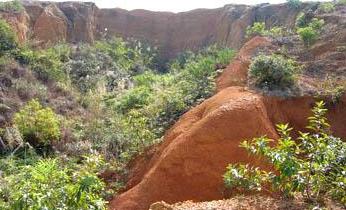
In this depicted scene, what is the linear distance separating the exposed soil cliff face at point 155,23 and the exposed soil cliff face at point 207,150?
1249 centimetres

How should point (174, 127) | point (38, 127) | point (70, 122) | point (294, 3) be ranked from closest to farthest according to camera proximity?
point (174, 127)
point (38, 127)
point (70, 122)
point (294, 3)

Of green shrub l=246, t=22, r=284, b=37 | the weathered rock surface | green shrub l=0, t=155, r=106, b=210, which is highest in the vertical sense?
green shrub l=246, t=22, r=284, b=37

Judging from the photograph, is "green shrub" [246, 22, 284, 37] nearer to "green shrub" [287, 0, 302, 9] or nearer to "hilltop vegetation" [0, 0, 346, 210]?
"hilltop vegetation" [0, 0, 346, 210]

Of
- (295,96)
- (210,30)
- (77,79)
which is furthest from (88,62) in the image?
(210,30)

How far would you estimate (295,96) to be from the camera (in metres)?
9.28

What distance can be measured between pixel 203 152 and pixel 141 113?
2.83 m

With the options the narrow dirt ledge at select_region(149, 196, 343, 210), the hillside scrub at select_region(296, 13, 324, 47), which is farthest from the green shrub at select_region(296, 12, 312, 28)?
the narrow dirt ledge at select_region(149, 196, 343, 210)

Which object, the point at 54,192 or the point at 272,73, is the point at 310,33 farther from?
the point at 54,192

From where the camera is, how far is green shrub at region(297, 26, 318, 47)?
11.2 m

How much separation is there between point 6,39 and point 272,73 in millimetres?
8279

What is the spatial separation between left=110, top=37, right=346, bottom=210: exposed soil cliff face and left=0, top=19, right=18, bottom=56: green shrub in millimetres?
7330

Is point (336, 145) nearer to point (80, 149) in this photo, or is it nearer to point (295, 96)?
point (295, 96)

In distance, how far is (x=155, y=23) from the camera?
2931cm

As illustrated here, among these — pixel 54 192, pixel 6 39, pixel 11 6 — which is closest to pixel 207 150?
pixel 54 192
